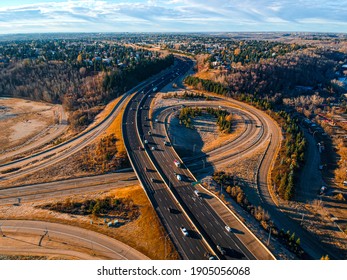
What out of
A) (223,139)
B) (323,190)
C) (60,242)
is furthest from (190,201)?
(223,139)

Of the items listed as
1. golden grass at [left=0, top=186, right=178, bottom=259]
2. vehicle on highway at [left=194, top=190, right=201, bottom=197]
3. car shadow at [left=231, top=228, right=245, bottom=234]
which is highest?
vehicle on highway at [left=194, top=190, right=201, bottom=197]

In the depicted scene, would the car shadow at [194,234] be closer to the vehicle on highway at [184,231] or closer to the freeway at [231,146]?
the vehicle on highway at [184,231]

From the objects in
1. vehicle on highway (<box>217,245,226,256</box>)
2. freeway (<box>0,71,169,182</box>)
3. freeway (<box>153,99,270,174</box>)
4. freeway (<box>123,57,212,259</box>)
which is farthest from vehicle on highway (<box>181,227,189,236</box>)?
freeway (<box>0,71,169,182</box>)

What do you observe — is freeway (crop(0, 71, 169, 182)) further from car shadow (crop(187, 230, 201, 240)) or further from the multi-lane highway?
car shadow (crop(187, 230, 201, 240))

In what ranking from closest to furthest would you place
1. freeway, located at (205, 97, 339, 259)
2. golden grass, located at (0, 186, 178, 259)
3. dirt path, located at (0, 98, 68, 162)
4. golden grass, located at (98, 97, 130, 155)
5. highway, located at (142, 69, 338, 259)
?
golden grass, located at (0, 186, 178, 259) → freeway, located at (205, 97, 339, 259) → highway, located at (142, 69, 338, 259) → golden grass, located at (98, 97, 130, 155) → dirt path, located at (0, 98, 68, 162)

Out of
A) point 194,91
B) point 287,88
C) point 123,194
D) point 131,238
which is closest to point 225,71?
point 194,91

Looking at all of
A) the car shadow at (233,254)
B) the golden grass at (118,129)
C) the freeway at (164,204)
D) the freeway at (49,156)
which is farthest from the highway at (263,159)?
the freeway at (49,156)
